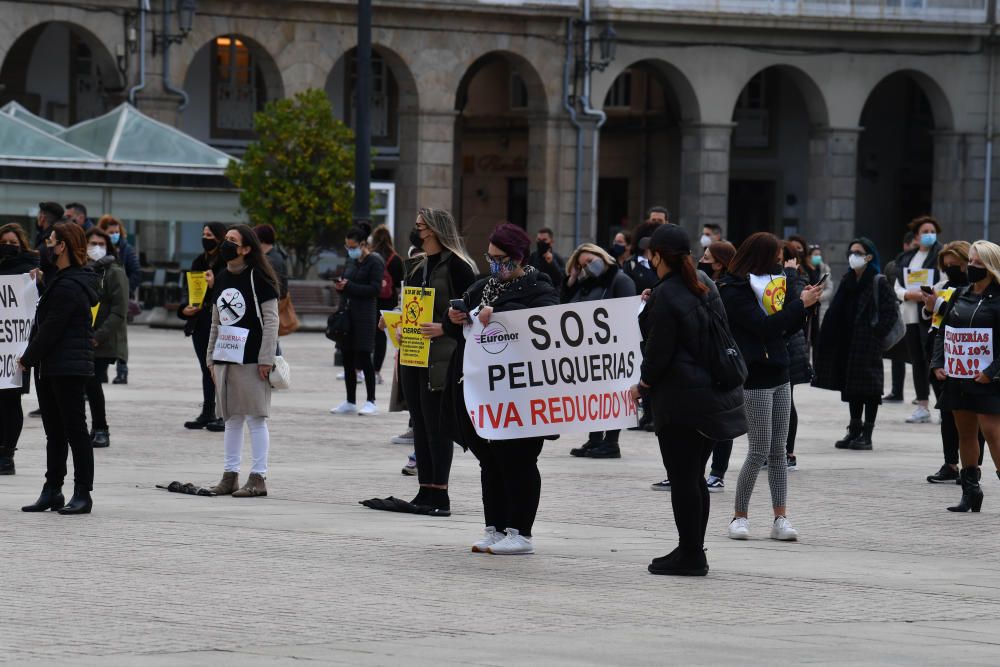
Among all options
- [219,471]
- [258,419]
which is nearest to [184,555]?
[258,419]

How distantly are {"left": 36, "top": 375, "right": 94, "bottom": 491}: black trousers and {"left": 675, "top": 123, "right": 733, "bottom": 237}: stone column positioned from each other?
107 ft

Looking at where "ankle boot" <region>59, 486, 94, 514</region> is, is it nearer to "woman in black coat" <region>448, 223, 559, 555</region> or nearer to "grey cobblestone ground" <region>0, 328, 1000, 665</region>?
"grey cobblestone ground" <region>0, 328, 1000, 665</region>

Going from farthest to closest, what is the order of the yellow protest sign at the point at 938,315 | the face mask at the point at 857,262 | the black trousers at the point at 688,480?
the face mask at the point at 857,262
the yellow protest sign at the point at 938,315
the black trousers at the point at 688,480

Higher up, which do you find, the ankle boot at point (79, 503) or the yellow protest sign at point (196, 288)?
the yellow protest sign at point (196, 288)

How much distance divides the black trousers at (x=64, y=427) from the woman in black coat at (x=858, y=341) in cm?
734

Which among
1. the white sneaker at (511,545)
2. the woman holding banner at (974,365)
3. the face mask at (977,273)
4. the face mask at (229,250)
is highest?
the face mask at (229,250)

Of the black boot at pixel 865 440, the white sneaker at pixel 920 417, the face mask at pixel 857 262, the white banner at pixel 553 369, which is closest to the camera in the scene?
the white banner at pixel 553 369

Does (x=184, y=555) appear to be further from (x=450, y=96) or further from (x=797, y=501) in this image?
(x=450, y=96)

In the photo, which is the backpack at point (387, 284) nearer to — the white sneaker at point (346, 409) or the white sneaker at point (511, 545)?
the white sneaker at point (346, 409)

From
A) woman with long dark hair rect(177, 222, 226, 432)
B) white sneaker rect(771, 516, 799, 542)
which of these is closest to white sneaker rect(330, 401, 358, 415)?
woman with long dark hair rect(177, 222, 226, 432)

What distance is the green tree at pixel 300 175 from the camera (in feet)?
113

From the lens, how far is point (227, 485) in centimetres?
1303

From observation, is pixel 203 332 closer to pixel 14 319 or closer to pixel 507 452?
pixel 14 319

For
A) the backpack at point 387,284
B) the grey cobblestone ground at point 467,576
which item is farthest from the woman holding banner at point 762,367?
the backpack at point 387,284
